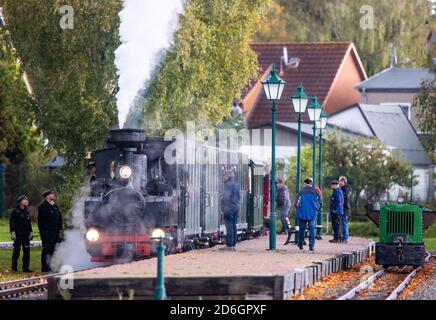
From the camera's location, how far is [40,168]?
194 feet

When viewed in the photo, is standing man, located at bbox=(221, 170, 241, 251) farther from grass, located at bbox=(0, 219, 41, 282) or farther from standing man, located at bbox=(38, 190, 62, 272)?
grass, located at bbox=(0, 219, 41, 282)

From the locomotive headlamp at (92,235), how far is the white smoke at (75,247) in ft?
6.22

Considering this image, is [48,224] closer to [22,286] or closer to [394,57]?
[22,286]

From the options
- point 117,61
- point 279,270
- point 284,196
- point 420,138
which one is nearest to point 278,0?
point 420,138

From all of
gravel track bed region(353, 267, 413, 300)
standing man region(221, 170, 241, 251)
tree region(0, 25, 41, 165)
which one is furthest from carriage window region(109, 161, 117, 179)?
tree region(0, 25, 41, 165)

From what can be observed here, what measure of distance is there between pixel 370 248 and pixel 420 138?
127 ft

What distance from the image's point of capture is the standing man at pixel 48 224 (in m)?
29.6

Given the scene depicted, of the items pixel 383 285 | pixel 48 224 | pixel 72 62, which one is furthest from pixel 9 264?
pixel 383 285

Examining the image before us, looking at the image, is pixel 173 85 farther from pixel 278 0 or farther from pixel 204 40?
pixel 278 0

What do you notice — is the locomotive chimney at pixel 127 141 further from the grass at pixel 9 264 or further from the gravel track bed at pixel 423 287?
the gravel track bed at pixel 423 287

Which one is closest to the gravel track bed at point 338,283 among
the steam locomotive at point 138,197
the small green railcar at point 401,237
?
the small green railcar at point 401,237

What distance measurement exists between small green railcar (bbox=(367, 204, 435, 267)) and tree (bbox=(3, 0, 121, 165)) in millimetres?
11123

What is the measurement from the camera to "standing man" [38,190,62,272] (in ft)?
97.2

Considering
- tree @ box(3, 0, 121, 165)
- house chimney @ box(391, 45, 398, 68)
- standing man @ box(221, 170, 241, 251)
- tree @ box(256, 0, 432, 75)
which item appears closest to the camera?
standing man @ box(221, 170, 241, 251)
